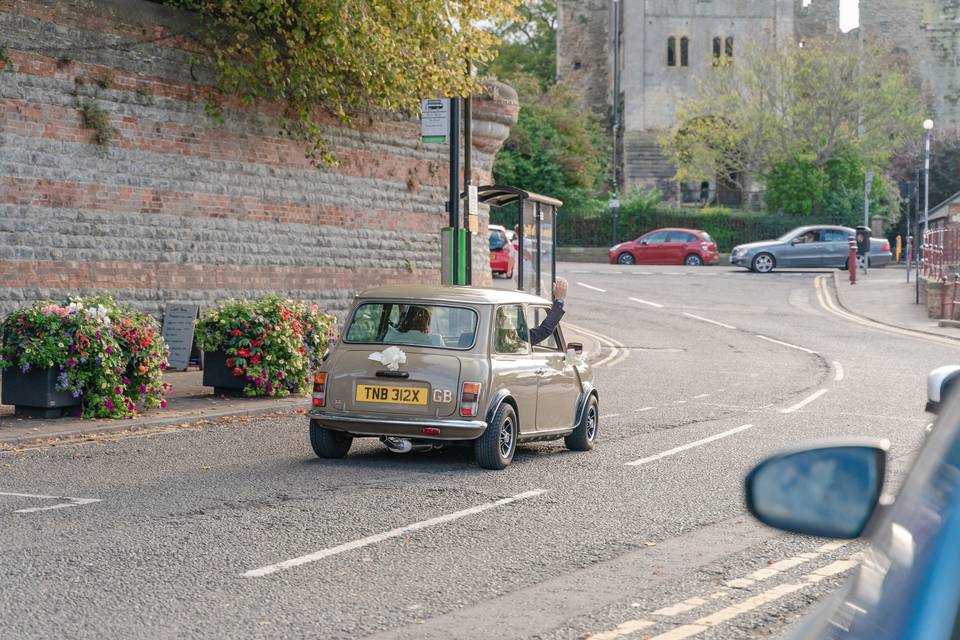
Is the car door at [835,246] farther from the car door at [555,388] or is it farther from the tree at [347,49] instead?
the car door at [555,388]

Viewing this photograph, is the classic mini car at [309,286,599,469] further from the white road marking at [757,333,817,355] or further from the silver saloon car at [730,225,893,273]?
the silver saloon car at [730,225,893,273]

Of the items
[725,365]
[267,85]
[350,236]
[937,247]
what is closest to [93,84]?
[267,85]

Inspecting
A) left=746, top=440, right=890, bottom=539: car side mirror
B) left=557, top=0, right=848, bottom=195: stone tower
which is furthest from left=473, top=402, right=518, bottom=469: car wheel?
left=557, top=0, right=848, bottom=195: stone tower

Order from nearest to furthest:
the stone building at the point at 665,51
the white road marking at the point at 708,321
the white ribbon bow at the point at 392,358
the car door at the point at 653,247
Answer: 1. the white ribbon bow at the point at 392,358
2. the white road marking at the point at 708,321
3. the car door at the point at 653,247
4. the stone building at the point at 665,51

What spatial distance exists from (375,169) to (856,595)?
2020cm

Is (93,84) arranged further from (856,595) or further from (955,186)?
(955,186)

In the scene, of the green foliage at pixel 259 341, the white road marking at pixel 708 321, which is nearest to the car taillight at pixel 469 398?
the green foliage at pixel 259 341

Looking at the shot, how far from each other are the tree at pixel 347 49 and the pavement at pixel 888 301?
12.4m

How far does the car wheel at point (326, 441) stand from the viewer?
35.0 ft

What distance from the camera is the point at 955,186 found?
65.4 meters

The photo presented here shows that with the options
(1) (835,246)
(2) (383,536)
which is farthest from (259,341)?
(1) (835,246)

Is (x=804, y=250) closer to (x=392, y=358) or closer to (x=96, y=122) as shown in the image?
(x=96, y=122)

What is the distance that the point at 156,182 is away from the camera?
17.4 m

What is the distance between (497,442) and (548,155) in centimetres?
4780
